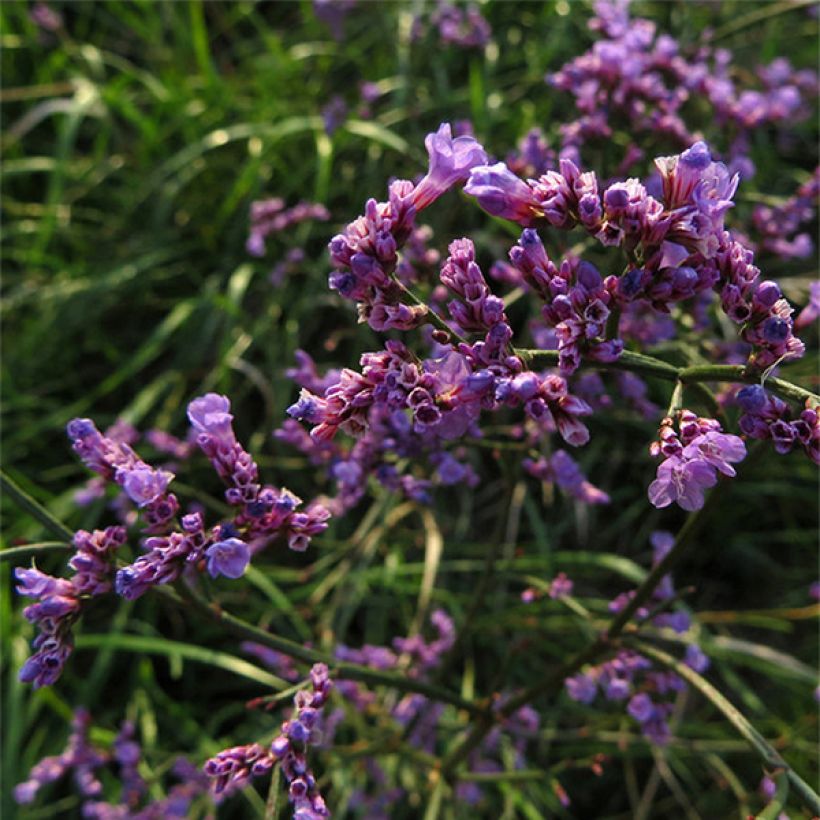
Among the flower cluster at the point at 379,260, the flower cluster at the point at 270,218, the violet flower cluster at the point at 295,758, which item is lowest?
the flower cluster at the point at 270,218

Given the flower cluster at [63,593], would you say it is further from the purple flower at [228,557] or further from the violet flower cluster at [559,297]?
the violet flower cluster at [559,297]

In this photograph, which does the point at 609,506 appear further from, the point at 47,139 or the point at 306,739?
the point at 47,139

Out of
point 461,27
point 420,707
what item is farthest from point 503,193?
point 461,27

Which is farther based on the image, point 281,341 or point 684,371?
point 281,341

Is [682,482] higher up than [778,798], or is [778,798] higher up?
[682,482]

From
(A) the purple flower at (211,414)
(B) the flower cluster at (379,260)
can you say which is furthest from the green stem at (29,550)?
(B) the flower cluster at (379,260)

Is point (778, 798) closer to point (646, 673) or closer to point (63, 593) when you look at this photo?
point (646, 673)

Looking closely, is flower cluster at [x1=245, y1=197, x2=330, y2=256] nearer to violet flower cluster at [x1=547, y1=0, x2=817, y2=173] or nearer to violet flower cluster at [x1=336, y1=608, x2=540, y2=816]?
violet flower cluster at [x1=547, y1=0, x2=817, y2=173]
